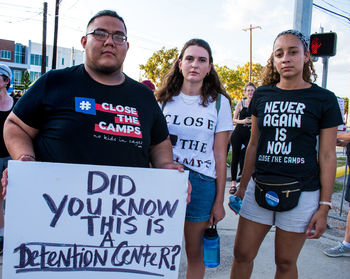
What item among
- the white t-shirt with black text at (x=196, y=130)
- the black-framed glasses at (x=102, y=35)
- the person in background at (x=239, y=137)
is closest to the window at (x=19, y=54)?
the person in background at (x=239, y=137)

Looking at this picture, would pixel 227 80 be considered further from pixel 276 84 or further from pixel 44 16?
pixel 276 84

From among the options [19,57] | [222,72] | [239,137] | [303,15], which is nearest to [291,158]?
[303,15]

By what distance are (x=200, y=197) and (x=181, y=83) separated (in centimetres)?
89

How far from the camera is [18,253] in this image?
146 centimetres

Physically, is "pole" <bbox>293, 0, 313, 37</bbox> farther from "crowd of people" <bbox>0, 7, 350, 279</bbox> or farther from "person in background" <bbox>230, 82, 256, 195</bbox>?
"crowd of people" <bbox>0, 7, 350, 279</bbox>

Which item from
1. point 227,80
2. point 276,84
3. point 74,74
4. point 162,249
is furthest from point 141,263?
point 227,80

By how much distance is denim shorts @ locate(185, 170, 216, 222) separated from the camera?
214 cm

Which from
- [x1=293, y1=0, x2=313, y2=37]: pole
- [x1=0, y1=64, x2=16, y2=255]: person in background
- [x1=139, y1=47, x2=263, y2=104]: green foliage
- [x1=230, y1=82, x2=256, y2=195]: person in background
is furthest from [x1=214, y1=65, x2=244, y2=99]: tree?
[x1=0, y1=64, x2=16, y2=255]: person in background

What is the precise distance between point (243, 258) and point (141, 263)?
2.70 feet

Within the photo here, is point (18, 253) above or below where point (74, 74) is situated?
below

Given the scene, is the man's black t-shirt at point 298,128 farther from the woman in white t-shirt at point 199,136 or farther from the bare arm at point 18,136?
the bare arm at point 18,136

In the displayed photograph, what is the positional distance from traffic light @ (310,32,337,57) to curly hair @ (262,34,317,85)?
275 centimetres

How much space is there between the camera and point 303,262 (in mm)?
3193

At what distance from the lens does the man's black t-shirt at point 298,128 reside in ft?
6.31
